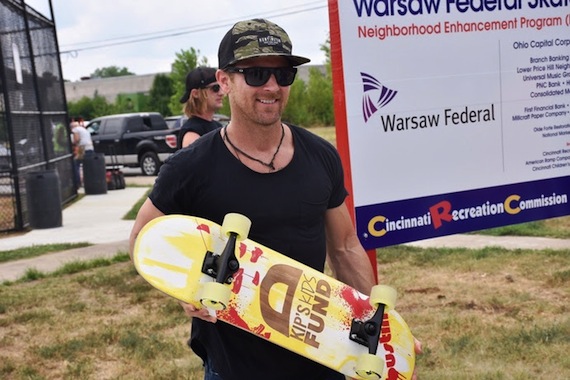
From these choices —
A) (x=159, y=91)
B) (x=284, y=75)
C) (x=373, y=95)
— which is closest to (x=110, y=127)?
(x=373, y=95)

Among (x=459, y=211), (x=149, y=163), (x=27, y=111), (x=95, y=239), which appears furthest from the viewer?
(x=149, y=163)

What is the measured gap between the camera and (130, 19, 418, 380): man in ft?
7.87

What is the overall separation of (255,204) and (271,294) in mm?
301

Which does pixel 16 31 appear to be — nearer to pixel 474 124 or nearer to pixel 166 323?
pixel 166 323

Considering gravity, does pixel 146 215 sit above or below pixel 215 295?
above

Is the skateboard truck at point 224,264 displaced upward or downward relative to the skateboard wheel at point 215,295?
upward

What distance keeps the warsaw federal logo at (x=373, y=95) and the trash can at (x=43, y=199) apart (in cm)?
820

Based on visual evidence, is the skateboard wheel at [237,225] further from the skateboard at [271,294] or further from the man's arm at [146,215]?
the man's arm at [146,215]

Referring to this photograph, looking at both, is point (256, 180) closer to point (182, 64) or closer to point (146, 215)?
point (146, 215)

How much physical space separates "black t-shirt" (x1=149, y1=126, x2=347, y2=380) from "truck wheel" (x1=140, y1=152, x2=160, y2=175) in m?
19.4

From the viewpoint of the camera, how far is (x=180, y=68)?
47.4m

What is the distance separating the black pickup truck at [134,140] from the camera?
21750 mm

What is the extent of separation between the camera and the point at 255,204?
2391mm

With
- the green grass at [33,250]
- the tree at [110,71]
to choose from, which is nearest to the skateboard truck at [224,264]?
the green grass at [33,250]
